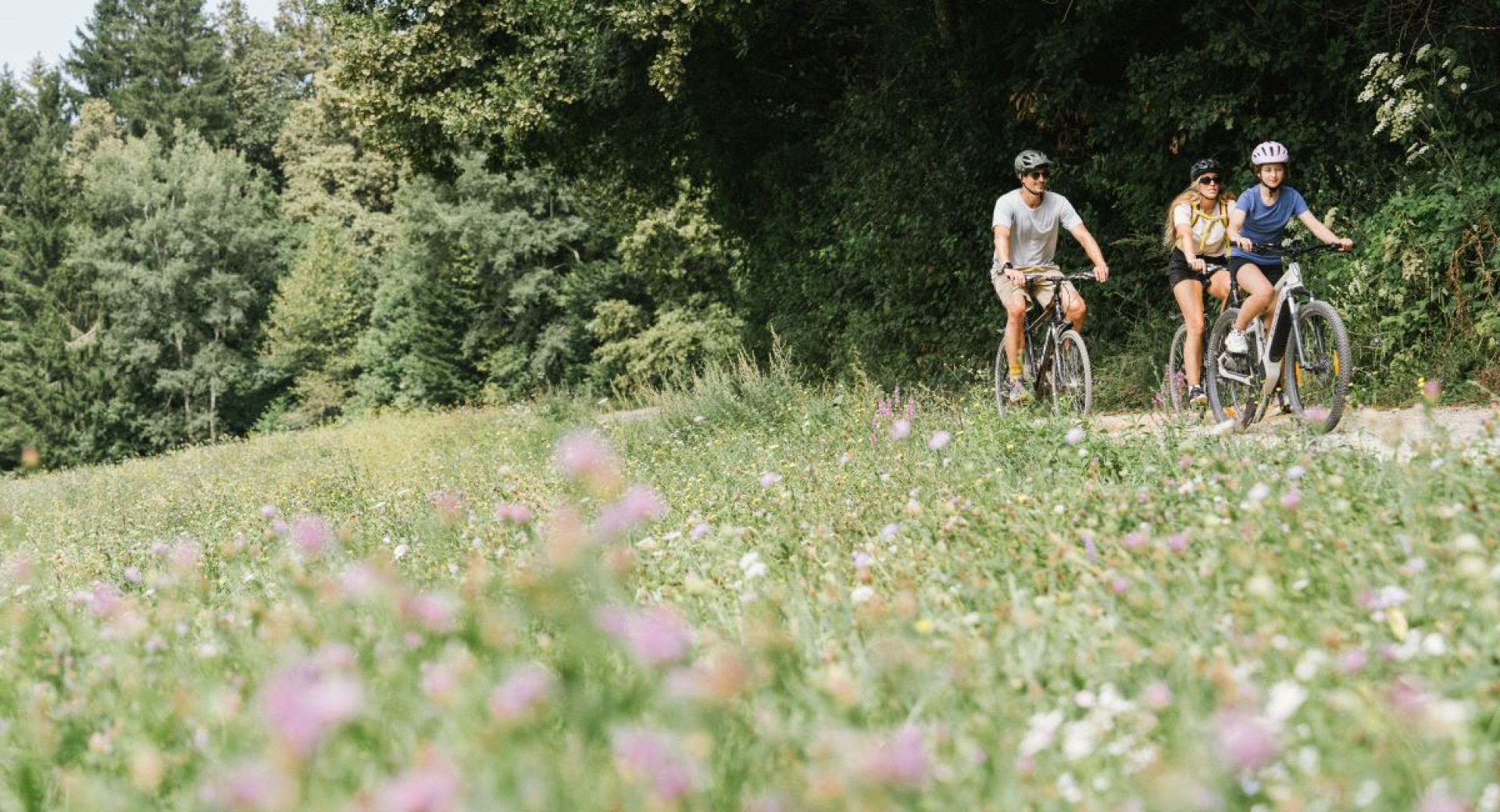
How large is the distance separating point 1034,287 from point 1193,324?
135 centimetres

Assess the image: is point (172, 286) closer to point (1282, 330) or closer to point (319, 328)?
point (319, 328)

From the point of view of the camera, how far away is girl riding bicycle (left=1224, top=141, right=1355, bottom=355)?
7.28m

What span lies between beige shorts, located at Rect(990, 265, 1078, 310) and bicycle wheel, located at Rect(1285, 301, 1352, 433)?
1.86 metres

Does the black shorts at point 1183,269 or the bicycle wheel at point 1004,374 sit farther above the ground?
the black shorts at point 1183,269

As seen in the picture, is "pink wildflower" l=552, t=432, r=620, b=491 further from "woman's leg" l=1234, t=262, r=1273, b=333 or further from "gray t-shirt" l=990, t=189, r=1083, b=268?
"gray t-shirt" l=990, t=189, r=1083, b=268

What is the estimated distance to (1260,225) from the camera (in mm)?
7441

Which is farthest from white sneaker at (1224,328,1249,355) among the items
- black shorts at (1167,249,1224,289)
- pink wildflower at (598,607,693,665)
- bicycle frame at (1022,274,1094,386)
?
pink wildflower at (598,607,693,665)

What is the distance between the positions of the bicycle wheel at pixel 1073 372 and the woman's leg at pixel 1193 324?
659mm

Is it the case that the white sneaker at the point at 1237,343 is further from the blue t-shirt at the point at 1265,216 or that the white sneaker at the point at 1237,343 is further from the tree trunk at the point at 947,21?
the tree trunk at the point at 947,21

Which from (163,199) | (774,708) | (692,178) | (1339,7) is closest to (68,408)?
(163,199)

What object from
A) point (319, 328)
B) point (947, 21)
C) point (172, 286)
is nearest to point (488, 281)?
point (319, 328)

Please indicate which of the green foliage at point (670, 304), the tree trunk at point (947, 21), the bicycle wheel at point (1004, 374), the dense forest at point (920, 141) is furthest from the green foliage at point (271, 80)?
the bicycle wheel at point (1004, 374)

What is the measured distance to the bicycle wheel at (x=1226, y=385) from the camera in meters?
7.60

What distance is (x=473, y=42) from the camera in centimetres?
1583
